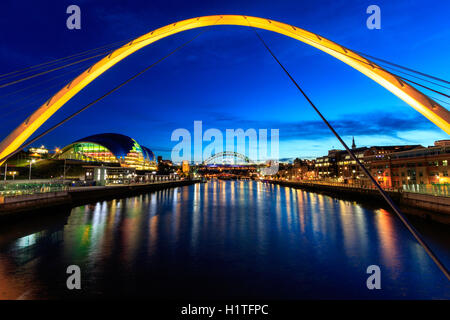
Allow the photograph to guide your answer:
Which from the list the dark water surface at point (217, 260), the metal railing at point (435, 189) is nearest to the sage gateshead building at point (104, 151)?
the dark water surface at point (217, 260)

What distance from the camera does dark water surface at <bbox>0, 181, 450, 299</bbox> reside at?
7844 mm

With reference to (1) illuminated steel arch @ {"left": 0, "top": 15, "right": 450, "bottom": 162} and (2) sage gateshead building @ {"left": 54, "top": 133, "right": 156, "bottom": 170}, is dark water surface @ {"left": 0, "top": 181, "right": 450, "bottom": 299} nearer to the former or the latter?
(1) illuminated steel arch @ {"left": 0, "top": 15, "right": 450, "bottom": 162}

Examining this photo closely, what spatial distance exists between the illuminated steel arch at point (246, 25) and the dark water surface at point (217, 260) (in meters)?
5.30

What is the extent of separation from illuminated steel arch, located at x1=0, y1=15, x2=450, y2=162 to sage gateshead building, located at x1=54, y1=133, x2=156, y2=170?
55518 mm

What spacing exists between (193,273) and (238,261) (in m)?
2.34

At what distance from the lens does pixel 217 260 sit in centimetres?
1085

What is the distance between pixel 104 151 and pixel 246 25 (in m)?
69.6

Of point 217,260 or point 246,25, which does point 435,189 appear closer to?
point 217,260

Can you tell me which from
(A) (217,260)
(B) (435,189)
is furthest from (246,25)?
(B) (435,189)

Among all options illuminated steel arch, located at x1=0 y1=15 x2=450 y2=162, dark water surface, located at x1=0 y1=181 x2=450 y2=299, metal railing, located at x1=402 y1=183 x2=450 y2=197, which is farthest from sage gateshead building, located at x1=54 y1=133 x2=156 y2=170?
metal railing, located at x1=402 y1=183 x2=450 y2=197

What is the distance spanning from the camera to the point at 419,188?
69.5ft

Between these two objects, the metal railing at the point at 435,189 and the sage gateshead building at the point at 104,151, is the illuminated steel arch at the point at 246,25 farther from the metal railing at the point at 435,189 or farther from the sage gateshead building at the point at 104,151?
the sage gateshead building at the point at 104,151

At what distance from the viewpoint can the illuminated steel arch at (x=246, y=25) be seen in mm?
6566
